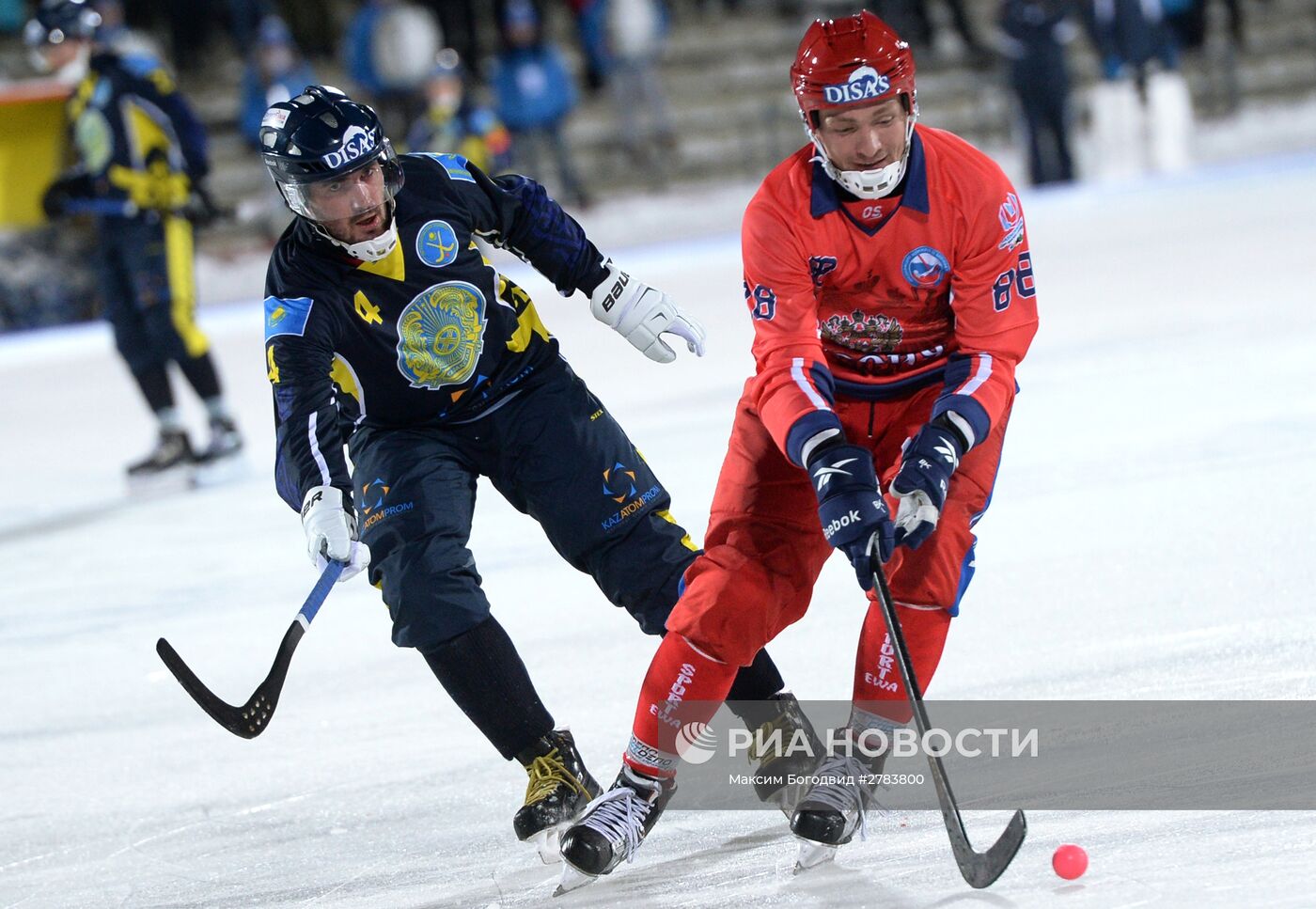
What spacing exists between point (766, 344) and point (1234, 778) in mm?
1075

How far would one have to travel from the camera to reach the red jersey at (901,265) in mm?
2828

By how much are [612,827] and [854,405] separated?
0.88 meters

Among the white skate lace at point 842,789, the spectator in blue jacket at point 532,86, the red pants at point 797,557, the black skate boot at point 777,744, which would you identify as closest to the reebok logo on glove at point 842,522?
the red pants at point 797,557

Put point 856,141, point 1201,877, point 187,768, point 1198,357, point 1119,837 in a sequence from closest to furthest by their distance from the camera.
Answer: point 1201,877 → point 1119,837 → point 856,141 → point 187,768 → point 1198,357

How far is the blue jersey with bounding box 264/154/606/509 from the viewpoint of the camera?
296 cm

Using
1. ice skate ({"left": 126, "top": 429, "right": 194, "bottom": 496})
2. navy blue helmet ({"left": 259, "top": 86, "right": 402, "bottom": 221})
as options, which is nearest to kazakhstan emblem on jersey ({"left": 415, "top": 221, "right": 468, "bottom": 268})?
navy blue helmet ({"left": 259, "top": 86, "right": 402, "bottom": 221})

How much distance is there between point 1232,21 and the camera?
632 inches

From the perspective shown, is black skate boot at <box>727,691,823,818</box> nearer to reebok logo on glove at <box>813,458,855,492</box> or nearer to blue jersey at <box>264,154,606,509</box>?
reebok logo on glove at <box>813,458,855,492</box>

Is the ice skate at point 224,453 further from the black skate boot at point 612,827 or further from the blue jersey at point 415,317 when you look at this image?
the black skate boot at point 612,827

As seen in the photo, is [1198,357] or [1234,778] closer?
[1234,778]

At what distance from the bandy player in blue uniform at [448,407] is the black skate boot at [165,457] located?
3.48 metres

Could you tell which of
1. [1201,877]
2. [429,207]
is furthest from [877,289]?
[1201,877]

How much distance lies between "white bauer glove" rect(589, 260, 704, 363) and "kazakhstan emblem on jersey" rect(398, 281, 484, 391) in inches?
10.0

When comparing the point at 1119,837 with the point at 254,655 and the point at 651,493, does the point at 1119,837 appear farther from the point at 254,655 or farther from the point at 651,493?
the point at 254,655
